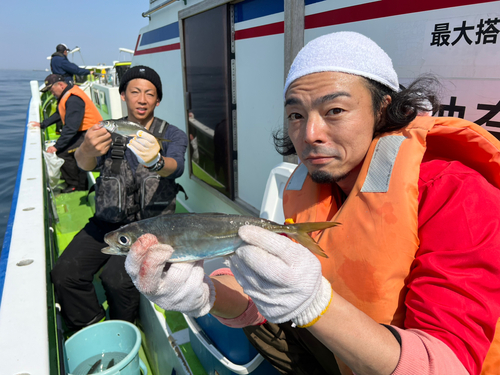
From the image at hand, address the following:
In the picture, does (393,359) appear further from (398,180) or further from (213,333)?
(213,333)

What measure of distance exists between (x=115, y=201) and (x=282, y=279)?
8.20 ft

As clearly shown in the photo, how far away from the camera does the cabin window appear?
3824mm

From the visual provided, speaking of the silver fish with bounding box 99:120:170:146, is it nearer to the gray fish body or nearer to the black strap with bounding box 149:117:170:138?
the gray fish body

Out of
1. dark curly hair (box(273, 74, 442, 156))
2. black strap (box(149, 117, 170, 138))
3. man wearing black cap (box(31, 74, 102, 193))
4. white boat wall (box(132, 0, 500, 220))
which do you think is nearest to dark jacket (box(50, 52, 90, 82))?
man wearing black cap (box(31, 74, 102, 193))

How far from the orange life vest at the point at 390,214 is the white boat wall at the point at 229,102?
0.49m

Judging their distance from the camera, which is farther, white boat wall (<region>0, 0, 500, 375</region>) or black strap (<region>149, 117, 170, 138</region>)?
black strap (<region>149, 117, 170, 138</region>)

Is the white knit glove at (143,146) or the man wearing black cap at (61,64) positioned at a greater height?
the man wearing black cap at (61,64)

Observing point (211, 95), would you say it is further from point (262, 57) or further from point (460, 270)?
point (460, 270)

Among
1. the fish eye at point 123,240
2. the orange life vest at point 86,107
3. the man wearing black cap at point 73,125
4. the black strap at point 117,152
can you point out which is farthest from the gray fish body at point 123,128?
→ the orange life vest at point 86,107

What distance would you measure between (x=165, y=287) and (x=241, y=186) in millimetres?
2633

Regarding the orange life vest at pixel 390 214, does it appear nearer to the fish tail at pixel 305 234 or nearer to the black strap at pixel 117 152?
the fish tail at pixel 305 234

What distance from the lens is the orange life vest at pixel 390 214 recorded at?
133cm

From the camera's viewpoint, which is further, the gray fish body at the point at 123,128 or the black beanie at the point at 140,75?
the black beanie at the point at 140,75

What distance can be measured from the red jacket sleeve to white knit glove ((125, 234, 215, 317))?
945 mm
